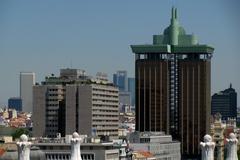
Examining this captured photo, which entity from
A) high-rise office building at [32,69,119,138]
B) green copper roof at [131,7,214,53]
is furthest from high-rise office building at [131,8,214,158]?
high-rise office building at [32,69,119,138]

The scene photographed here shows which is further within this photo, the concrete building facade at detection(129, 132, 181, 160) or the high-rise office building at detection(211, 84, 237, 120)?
the high-rise office building at detection(211, 84, 237, 120)

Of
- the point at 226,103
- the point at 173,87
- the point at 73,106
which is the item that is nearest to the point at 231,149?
the point at 73,106

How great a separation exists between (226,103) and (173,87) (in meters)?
59.5

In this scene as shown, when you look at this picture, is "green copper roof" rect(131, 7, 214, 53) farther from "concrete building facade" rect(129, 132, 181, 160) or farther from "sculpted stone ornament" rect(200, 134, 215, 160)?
"sculpted stone ornament" rect(200, 134, 215, 160)

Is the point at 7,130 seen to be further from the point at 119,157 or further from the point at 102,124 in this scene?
the point at 119,157

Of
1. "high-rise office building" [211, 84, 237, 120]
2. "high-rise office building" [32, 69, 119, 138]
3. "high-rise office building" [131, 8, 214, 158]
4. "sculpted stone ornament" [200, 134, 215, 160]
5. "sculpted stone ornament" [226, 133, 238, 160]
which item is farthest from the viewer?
"high-rise office building" [211, 84, 237, 120]

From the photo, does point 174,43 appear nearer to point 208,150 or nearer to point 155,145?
point 155,145

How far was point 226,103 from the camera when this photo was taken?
549 feet

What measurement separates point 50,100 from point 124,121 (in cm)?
5507

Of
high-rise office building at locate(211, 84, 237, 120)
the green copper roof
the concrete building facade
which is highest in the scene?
the green copper roof

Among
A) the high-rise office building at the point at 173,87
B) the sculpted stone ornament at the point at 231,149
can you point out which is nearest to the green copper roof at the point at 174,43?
the high-rise office building at the point at 173,87

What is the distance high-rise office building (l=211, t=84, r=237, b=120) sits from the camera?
16612 centimetres

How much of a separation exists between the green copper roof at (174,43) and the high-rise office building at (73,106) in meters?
12.1

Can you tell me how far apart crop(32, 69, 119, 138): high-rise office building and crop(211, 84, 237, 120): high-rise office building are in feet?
232
